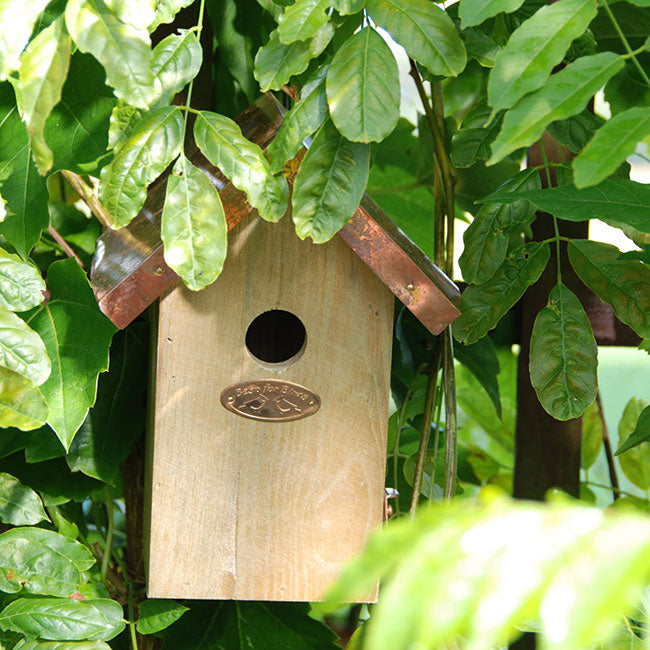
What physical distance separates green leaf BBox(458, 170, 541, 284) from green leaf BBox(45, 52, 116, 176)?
40cm

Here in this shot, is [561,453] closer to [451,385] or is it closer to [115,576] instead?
[451,385]

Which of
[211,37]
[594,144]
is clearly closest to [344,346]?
[594,144]

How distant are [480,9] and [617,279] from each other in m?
0.34

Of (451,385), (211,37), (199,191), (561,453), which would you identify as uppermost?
(211,37)

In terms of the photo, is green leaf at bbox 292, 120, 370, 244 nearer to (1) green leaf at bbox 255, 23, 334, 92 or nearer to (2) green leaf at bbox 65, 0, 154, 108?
(1) green leaf at bbox 255, 23, 334, 92

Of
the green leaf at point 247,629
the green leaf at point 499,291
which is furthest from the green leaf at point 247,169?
the green leaf at point 247,629

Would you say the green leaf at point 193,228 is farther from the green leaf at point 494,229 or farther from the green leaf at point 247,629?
the green leaf at point 247,629

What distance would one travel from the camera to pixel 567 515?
0.29 meters

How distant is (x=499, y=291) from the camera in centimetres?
85

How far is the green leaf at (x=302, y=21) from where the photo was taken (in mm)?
657

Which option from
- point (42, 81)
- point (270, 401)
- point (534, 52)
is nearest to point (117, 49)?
point (42, 81)

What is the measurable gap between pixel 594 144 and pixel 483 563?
299 millimetres

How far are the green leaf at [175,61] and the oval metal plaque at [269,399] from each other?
287mm

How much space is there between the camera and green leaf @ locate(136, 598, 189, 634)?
93 cm
